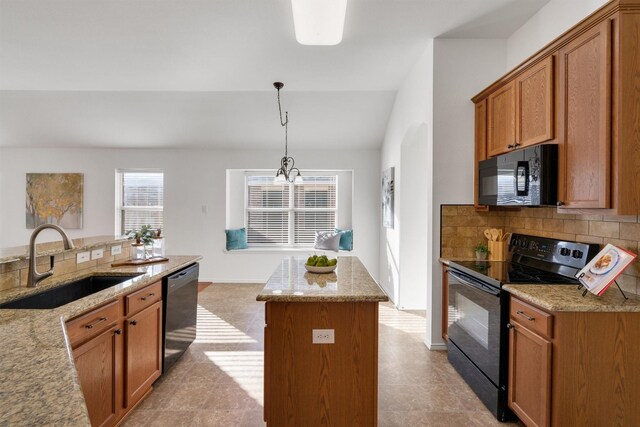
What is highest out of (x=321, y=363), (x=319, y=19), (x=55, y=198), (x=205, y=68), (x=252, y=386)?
(x=205, y=68)

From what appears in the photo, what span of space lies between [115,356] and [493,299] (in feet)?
7.69

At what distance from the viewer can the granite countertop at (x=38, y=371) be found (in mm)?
673

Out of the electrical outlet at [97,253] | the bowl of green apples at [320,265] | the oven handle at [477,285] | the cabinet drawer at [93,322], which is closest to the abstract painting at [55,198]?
the electrical outlet at [97,253]

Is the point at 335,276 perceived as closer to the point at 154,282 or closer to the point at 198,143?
the point at 154,282

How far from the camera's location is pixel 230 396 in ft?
7.90

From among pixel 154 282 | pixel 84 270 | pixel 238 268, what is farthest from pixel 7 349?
pixel 238 268

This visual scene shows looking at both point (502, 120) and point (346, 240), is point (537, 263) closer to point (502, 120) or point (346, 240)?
point (502, 120)

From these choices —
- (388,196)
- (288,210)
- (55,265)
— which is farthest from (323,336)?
(288,210)

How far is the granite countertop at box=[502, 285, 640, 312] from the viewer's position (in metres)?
1.67

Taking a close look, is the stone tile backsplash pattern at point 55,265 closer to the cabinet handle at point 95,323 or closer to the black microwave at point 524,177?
the cabinet handle at point 95,323

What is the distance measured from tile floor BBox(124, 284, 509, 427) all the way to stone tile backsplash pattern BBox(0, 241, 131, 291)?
1.04m

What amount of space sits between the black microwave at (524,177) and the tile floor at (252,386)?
1.45m

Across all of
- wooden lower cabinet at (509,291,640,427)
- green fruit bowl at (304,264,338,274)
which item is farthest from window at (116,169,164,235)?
wooden lower cabinet at (509,291,640,427)

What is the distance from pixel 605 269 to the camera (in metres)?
1.73
